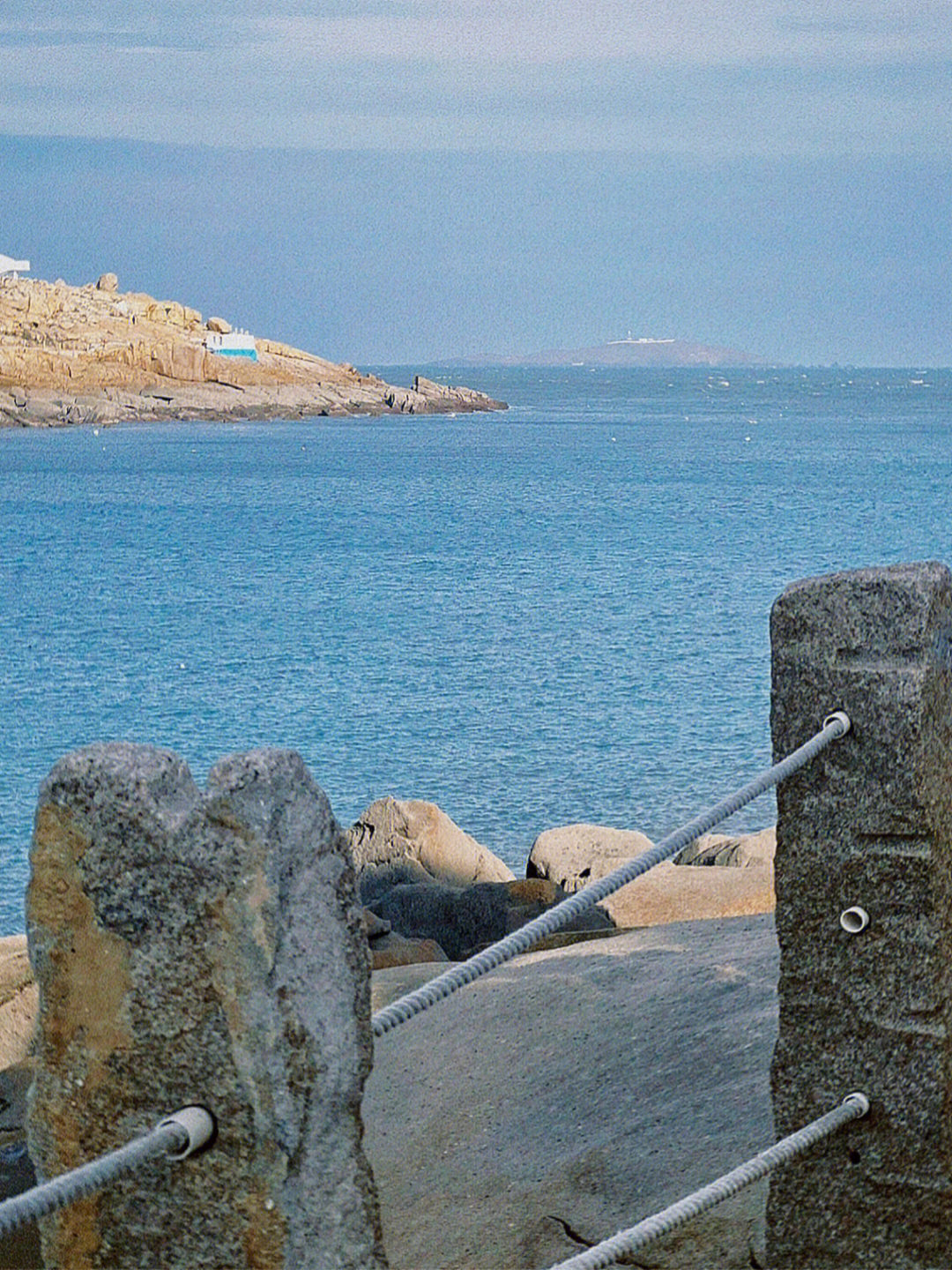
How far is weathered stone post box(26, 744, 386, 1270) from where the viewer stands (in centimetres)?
224

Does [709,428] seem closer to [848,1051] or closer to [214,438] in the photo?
[214,438]

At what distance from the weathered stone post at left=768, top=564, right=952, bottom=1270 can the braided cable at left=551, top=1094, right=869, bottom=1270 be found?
56mm

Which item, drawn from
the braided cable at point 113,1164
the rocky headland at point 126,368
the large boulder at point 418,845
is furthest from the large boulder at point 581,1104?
the rocky headland at point 126,368

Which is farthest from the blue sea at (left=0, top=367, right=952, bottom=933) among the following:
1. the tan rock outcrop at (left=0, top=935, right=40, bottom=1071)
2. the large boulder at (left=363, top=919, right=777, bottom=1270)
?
the large boulder at (left=363, top=919, right=777, bottom=1270)

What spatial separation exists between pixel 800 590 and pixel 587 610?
36.0 meters

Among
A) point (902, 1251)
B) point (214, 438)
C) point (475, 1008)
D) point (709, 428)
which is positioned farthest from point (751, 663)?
point (709, 428)

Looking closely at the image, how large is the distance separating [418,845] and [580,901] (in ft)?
36.0

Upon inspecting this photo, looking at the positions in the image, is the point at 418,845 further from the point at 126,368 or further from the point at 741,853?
the point at 126,368

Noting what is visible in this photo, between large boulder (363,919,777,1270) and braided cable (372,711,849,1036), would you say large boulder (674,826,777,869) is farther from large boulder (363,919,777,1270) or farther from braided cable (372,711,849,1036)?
braided cable (372,711,849,1036)

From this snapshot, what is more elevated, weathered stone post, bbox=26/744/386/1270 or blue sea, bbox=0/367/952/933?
weathered stone post, bbox=26/744/386/1270

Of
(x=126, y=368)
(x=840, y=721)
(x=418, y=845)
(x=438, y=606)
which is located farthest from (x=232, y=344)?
(x=840, y=721)

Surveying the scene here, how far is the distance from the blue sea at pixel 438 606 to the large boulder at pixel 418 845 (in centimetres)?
561

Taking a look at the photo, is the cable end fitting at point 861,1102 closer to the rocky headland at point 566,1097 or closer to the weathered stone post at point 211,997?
the rocky headland at point 566,1097

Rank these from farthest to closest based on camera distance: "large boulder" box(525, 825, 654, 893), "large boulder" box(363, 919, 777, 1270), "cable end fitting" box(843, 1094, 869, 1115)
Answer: "large boulder" box(525, 825, 654, 893) → "large boulder" box(363, 919, 777, 1270) → "cable end fitting" box(843, 1094, 869, 1115)
